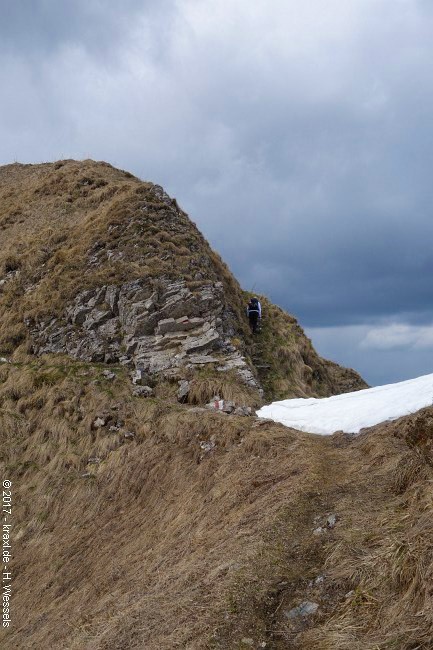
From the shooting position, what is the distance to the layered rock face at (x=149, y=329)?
17562mm

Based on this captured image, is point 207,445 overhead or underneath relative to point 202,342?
underneath

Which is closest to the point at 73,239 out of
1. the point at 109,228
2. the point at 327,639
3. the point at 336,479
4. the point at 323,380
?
the point at 109,228

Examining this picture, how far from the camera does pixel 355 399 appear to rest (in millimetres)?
14367

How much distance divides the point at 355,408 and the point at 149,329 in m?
7.61

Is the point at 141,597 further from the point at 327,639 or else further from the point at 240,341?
the point at 240,341

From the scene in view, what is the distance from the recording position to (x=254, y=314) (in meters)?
21.8

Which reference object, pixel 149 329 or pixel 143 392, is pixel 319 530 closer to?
pixel 143 392

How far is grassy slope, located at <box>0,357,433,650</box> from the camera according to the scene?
638cm

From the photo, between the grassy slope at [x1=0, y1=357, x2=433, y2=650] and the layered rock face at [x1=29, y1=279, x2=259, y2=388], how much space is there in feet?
3.36

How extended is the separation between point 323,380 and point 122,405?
30.9 ft

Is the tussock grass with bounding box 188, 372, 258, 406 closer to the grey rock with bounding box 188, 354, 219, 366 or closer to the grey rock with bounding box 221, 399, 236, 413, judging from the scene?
the grey rock with bounding box 221, 399, 236, 413

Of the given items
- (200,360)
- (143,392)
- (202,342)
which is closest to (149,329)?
(202,342)

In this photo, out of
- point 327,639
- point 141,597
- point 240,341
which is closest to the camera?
point 327,639

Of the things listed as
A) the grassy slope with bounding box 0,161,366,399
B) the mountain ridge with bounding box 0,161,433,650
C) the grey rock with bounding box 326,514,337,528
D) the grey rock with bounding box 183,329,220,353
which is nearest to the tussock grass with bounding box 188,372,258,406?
the mountain ridge with bounding box 0,161,433,650
